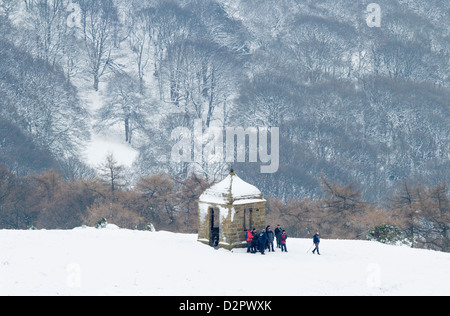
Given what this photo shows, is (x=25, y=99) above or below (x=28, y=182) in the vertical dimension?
above

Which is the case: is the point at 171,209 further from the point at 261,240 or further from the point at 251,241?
the point at 261,240

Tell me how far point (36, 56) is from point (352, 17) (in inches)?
2510

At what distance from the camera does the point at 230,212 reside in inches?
1508

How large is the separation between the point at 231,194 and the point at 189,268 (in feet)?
20.9

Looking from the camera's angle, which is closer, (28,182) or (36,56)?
(28,182)

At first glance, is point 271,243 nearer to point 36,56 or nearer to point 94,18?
point 36,56

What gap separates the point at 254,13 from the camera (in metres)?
148

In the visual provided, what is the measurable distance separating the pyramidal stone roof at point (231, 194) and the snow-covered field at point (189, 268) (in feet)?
8.75

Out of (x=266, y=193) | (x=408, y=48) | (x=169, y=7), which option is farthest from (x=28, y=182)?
(x=408, y=48)

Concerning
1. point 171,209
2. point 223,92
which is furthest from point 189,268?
point 223,92

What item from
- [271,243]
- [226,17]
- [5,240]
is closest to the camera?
[5,240]
